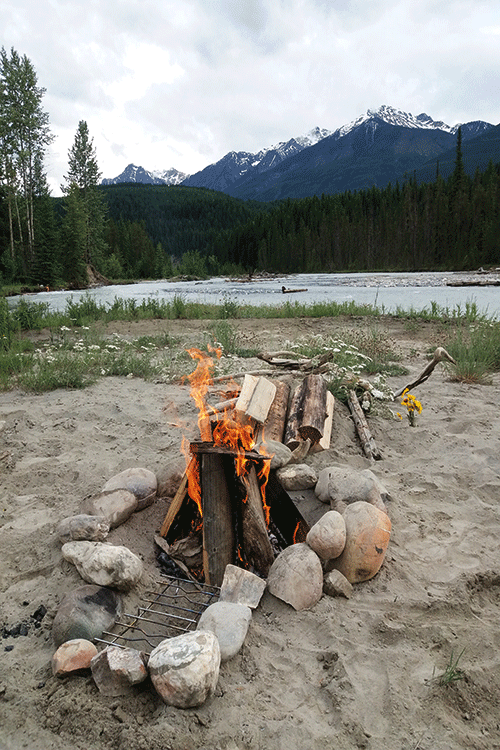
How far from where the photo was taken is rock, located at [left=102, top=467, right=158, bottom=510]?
10.7 feet

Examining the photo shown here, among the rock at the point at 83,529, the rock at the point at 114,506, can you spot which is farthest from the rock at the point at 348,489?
the rock at the point at 83,529

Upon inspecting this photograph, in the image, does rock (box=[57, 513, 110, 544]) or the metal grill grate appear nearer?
the metal grill grate

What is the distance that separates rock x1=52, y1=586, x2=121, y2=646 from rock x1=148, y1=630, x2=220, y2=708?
0.46 m

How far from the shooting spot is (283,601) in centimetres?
247

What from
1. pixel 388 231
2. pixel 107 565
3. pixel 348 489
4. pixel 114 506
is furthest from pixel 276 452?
pixel 388 231

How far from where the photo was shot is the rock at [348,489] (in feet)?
10.3

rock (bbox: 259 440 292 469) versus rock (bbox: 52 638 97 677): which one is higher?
rock (bbox: 259 440 292 469)

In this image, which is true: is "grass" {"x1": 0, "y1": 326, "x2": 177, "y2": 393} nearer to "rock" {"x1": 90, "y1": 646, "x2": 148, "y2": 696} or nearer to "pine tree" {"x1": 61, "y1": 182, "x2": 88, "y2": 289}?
"rock" {"x1": 90, "y1": 646, "x2": 148, "y2": 696}

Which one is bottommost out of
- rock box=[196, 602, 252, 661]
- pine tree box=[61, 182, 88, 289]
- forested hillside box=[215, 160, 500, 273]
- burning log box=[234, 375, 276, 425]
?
rock box=[196, 602, 252, 661]

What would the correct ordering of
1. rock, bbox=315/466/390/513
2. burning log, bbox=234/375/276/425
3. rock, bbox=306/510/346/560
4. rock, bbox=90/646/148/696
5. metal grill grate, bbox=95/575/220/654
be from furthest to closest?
burning log, bbox=234/375/276/425 → rock, bbox=315/466/390/513 → rock, bbox=306/510/346/560 → metal grill grate, bbox=95/575/220/654 → rock, bbox=90/646/148/696

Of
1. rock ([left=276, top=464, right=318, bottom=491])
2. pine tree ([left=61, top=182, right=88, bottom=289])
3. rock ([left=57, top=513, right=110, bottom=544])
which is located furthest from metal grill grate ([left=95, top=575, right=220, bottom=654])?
pine tree ([left=61, top=182, right=88, bottom=289])

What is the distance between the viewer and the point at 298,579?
2.47 m

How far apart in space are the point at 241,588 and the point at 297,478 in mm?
1166

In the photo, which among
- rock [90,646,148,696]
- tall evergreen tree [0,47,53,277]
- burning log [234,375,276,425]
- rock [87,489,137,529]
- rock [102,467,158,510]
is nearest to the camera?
rock [90,646,148,696]
